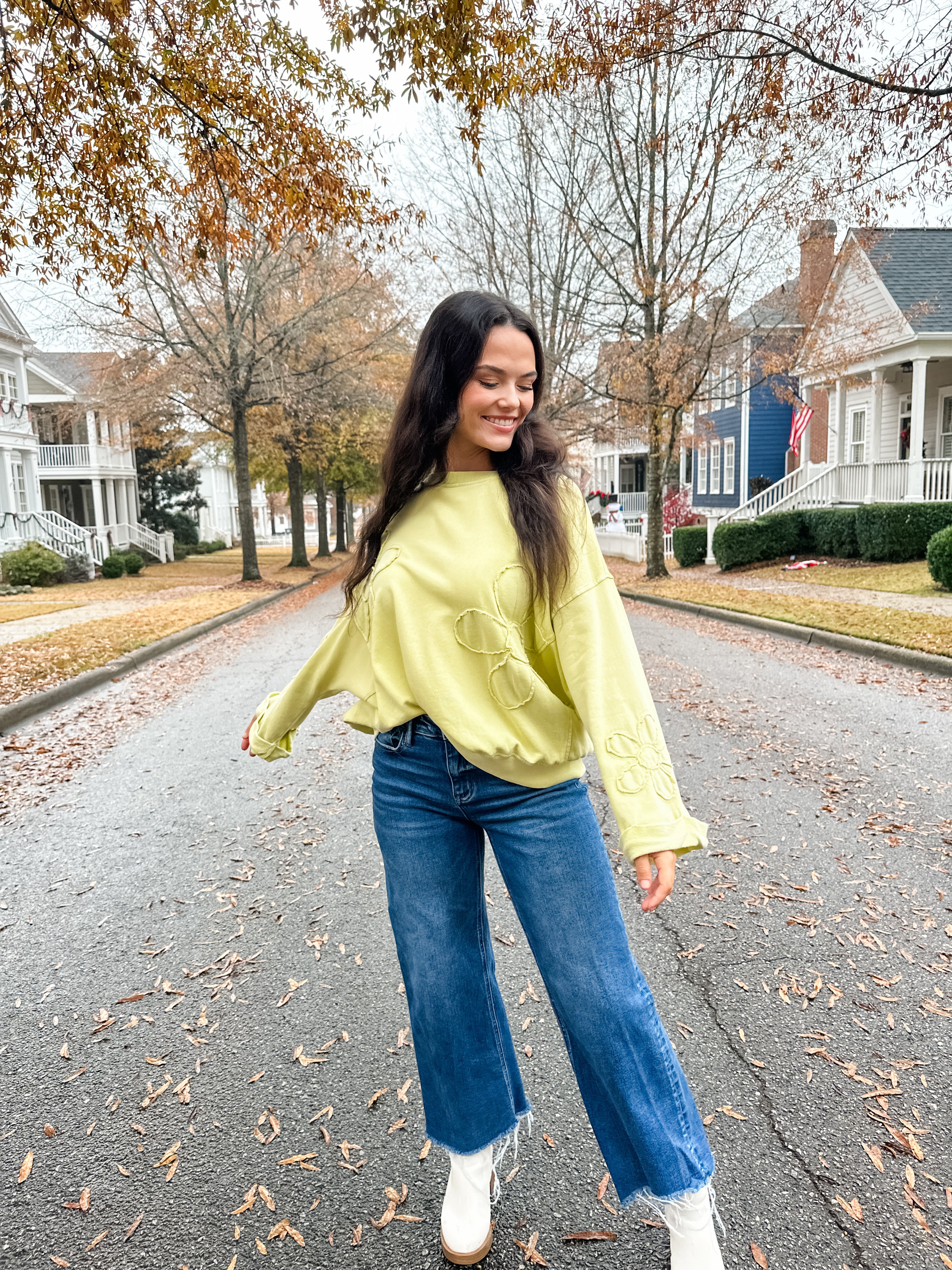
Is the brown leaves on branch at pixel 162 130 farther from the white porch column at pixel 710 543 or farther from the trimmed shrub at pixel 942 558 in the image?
the white porch column at pixel 710 543

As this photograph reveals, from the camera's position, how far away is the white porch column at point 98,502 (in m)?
35.9

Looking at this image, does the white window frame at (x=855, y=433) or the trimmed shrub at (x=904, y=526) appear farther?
the white window frame at (x=855, y=433)

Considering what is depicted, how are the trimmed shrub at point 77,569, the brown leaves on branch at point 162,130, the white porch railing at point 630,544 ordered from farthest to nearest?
the white porch railing at point 630,544 < the trimmed shrub at point 77,569 < the brown leaves on branch at point 162,130

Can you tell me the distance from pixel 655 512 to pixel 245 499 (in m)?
11.2

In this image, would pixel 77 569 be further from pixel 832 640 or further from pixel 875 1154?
pixel 875 1154

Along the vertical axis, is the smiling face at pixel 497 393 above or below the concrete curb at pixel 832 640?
above

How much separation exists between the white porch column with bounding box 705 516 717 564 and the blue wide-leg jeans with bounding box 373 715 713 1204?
22756 millimetres

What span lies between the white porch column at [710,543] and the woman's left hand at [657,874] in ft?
75.2

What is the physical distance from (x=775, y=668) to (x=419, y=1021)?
804 cm

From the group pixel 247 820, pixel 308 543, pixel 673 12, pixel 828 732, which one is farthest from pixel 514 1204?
pixel 308 543

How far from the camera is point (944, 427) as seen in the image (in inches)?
887

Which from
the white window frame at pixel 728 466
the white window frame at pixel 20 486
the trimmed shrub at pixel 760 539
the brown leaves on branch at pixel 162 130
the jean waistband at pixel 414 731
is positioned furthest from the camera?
the white window frame at pixel 728 466

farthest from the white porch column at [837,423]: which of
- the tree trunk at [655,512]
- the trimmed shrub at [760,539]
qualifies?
the tree trunk at [655,512]

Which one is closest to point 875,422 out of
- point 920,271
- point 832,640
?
point 920,271
